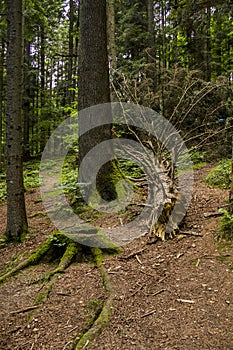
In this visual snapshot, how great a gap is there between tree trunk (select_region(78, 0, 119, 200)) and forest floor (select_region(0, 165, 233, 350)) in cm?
218

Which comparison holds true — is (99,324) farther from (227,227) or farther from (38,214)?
(38,214)

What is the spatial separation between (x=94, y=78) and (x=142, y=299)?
4796 millimetres

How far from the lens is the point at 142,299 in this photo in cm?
341

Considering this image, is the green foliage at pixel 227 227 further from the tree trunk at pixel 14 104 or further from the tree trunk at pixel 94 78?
the tree trunk at pixel 14 104

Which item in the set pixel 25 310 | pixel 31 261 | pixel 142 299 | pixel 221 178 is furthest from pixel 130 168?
pixel 25 310

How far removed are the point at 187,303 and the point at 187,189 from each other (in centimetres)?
363

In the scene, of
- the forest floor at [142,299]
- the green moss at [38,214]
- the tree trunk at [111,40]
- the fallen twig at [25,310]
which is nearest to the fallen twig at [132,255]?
the forest floor at [142,299]

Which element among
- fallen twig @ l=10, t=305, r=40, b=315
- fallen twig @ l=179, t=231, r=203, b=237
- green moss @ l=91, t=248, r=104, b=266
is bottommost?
fallen twig @ l=10, t=305, r=40, b=315

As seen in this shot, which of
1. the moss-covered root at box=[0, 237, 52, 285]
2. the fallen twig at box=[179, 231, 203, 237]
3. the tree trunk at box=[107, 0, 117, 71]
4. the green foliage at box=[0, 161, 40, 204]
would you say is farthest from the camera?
the tree trunk at box=[107, 0, 117, 71]

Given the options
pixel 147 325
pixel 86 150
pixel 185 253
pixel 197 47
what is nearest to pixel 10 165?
pixel 86 150

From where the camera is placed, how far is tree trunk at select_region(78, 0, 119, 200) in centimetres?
643

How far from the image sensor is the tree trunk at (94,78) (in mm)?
6430

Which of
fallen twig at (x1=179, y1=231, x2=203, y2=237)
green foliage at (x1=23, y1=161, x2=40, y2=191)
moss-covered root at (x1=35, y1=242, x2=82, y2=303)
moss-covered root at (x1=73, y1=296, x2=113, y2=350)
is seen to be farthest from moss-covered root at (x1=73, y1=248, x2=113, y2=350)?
green foliage at (x1=23, y1=161, x2=40, y2=191)

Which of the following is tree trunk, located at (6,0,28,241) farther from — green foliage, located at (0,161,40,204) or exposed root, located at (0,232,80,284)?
green foliage, located at (0,161,40,204)
